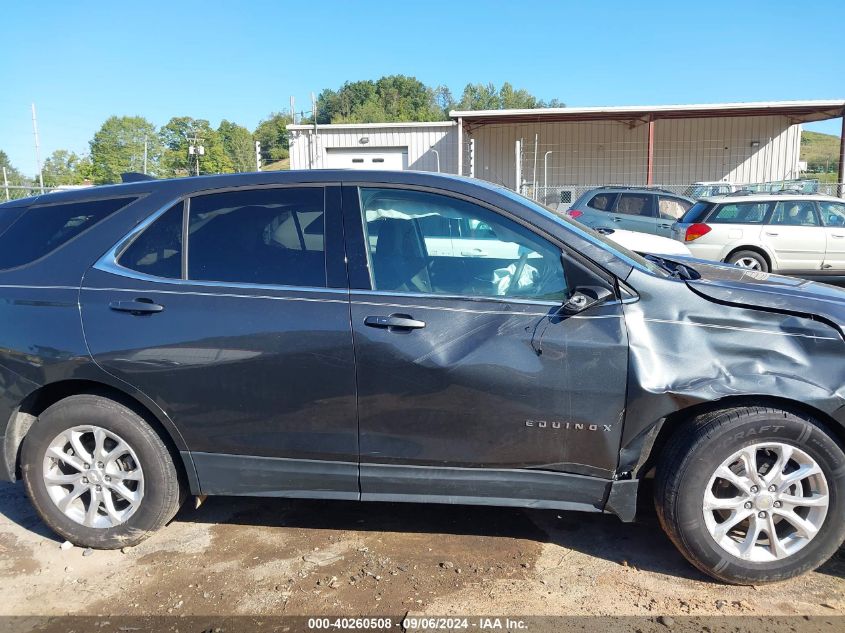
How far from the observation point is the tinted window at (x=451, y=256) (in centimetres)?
300

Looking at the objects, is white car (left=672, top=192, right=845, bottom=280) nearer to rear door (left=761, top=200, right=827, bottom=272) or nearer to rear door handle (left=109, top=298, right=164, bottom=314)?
rear door (left=761, top=200, right=827, bottom=272)

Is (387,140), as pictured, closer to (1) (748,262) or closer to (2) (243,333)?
(1) (748,262)

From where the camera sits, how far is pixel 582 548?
331cm

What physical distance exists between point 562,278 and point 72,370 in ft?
7.80

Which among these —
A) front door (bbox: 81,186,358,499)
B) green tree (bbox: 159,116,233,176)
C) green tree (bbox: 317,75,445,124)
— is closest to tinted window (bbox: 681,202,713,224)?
front door (bbox: 81,186,358,499)

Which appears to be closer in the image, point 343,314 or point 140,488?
point 343,314

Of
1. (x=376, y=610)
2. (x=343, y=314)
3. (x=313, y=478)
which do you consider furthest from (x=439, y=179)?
(x=376, y=610)

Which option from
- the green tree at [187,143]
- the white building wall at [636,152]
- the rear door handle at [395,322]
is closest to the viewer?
the rear door handle at [395,322]

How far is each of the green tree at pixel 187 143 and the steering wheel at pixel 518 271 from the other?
63.3m

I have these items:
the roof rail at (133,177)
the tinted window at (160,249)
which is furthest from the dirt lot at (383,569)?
the roof rail at (133,177)

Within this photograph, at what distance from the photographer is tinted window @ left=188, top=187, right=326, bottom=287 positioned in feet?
10.3

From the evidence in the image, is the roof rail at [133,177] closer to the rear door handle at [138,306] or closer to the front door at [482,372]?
the rear door handle at [138,306]

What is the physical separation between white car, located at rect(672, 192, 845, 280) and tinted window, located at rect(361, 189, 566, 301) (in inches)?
372

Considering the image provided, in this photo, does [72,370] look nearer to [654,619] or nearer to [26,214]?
[26,214]
